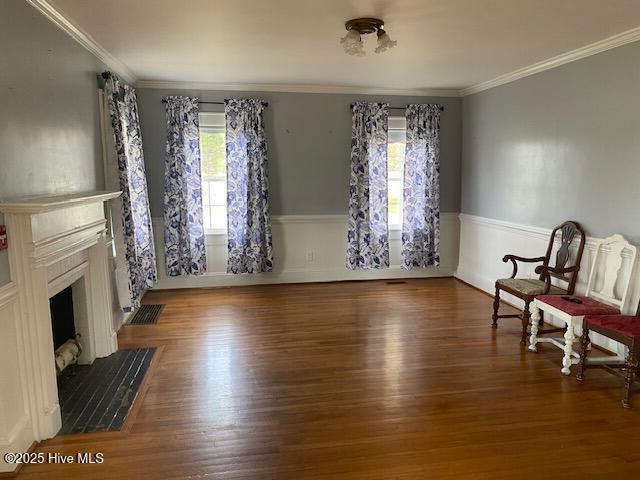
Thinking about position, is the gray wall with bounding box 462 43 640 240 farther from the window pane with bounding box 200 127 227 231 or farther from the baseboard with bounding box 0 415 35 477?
the baseboard with bounding box 0 415 35 477

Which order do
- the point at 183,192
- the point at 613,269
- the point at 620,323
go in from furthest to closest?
the point at 183,192 → the point at 613,269 → the point at 620,323

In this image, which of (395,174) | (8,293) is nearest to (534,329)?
(395,174)

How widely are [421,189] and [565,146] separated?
6.68ft

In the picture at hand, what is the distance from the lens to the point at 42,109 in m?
2.75

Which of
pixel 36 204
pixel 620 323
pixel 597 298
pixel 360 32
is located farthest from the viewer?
pixel 597 298

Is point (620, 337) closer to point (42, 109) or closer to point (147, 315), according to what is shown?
→ point (42, 109)

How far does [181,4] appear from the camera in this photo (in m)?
2.87

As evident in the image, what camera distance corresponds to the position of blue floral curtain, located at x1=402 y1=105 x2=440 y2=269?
6.01 m

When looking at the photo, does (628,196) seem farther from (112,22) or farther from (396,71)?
(112,22)

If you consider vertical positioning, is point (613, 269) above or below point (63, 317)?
above

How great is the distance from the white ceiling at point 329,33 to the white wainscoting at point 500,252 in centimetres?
166

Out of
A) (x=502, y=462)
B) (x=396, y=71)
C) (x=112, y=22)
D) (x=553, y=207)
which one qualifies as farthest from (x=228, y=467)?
(x=396, y=71)

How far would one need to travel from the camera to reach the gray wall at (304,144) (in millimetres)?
5633

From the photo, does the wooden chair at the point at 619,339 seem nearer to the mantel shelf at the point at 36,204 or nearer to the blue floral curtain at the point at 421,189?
the blue floral curtain at the point at 421,189
